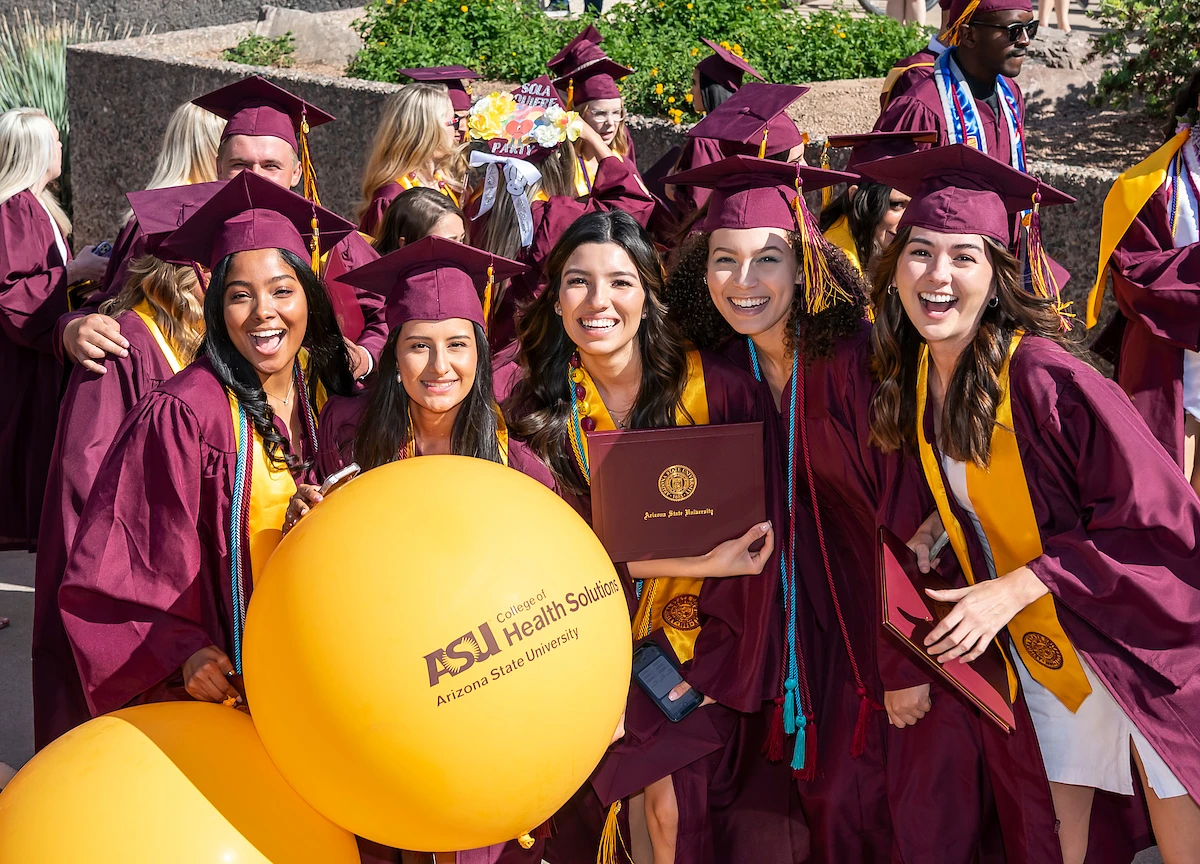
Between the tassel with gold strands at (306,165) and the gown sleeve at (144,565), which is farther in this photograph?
the tassel with gold strands at (306,165)

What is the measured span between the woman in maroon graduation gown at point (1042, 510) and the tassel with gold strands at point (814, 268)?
18cm

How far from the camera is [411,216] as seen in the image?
16.5ft

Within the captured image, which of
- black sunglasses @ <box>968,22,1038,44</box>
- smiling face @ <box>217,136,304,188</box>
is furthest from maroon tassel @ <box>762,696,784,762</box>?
black sunglasses @ <box>968,22,1038,44</box>

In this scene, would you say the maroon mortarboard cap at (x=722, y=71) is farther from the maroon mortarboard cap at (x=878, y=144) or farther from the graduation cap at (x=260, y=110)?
the graduation cap at (x=260, y=110)

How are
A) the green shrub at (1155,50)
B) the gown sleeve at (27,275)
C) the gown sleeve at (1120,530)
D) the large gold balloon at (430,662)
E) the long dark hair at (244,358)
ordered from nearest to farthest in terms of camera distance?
the large gold balloon at (430,662), the gown sleeve at (1120,530), the long dark hair at (244,358), the gown sleeve at (27,275), the green shrub at (1155,50)

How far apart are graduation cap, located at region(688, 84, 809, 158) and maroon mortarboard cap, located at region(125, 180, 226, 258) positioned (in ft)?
5.43

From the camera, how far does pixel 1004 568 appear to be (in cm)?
308

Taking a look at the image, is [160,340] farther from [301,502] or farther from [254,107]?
[301,502]

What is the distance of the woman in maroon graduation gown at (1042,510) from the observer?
2.82 m

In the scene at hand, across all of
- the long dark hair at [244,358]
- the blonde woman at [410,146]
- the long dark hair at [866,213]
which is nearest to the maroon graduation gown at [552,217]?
the blonde woman at [410,146]

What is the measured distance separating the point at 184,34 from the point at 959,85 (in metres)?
7.87

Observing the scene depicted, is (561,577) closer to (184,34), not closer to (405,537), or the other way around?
(405,537)

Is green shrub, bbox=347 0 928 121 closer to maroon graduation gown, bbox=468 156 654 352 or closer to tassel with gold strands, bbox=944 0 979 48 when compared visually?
maroon graduation gown, bbox=468 156 654 352

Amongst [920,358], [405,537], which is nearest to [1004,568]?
[920,358]
